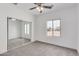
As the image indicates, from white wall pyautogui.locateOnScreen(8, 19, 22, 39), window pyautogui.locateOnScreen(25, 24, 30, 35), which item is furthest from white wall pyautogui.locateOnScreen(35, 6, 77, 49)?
white wall pyautogui.locateOnScreen(8, 19, 22, 39)

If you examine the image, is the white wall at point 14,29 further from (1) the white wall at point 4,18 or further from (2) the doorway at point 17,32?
(1) the white wall at point 4,18

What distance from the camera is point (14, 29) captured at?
4090 mm

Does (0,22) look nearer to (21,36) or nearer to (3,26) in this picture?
(3,26)

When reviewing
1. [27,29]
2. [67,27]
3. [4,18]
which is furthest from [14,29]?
[67,27]

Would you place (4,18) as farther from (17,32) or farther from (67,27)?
(67,27)

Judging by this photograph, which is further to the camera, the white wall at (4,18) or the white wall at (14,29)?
the white wall at (14,29)

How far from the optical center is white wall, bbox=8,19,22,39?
145 inches

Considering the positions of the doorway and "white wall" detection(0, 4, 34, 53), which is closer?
"white wall" detection(0, 4, 34, 53)

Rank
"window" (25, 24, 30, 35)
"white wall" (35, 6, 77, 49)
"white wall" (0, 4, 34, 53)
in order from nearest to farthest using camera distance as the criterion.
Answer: "white wall" (0, 4, 34, 53), "white wall" (35, 6, 77, 49), "window" (25, 24, 30, 35)

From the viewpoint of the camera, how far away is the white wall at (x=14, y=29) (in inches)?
145

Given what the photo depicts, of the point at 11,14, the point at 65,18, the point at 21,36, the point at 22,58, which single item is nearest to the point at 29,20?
the point at 21,36

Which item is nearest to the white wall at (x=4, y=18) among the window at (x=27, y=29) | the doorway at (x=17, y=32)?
the doorway at (x=17, y=32)

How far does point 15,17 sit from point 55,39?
9.54ft

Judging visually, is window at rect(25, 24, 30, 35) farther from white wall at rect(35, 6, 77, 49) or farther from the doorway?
white wall at rect(35, 6, 77, 49)
